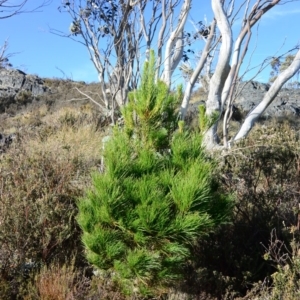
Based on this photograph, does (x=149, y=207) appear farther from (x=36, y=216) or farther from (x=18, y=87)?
(x=18, y=87)

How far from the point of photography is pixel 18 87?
25141mm

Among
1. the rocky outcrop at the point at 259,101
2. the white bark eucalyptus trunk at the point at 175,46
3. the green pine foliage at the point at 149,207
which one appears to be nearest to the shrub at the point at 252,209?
the green pine foliage at the point at 149,207

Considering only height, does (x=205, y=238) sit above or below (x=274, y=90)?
below

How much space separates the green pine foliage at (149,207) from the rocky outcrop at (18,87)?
20.1 meters

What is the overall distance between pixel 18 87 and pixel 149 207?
23.4 meters

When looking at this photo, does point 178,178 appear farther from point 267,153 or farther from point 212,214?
point 267,153

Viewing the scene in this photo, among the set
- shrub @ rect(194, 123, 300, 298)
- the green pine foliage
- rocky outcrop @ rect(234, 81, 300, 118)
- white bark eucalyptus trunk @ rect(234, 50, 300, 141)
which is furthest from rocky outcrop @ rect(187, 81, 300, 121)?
the green pine foliage

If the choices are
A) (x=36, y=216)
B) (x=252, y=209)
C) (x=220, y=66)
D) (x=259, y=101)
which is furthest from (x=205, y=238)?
(x=259, y=101)

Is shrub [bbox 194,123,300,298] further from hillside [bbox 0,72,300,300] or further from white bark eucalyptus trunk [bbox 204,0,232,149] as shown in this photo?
white bark eucalyptus trunk [bbox 204,0,232,149]

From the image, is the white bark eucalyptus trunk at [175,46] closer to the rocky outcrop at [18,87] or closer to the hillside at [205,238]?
the hillside at [205,238]

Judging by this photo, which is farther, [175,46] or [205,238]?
Answer: [175,46]

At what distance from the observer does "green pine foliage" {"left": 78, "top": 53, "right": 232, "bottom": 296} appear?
10.6ft

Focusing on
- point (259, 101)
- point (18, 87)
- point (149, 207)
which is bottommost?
point (149, 207)

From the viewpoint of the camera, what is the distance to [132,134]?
3680mm
